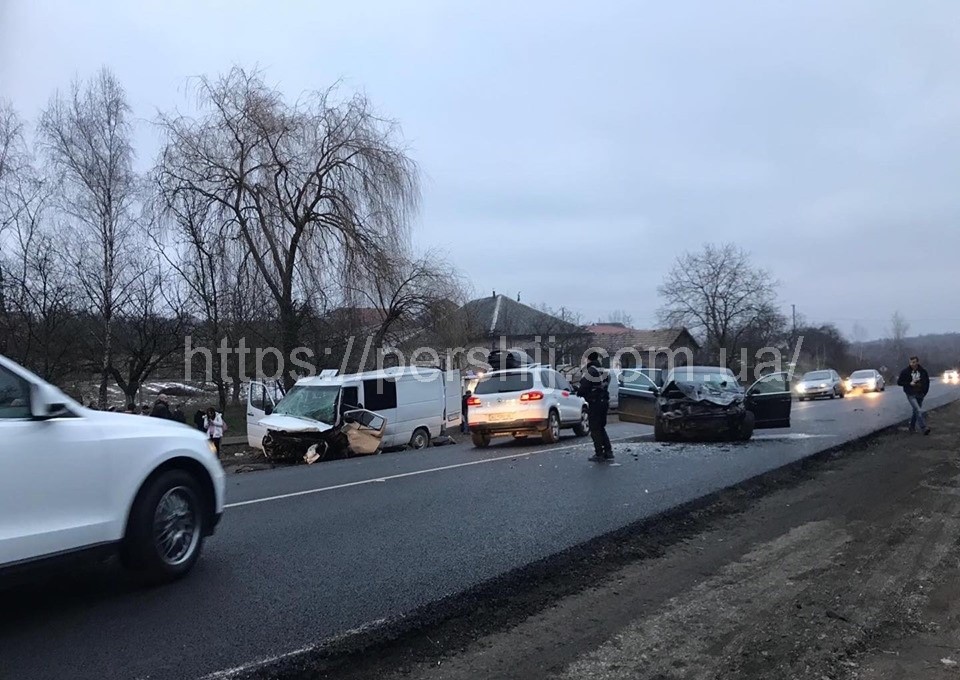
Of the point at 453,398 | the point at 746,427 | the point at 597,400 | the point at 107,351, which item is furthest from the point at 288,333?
the point at 597,400

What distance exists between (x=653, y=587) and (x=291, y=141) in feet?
78.2

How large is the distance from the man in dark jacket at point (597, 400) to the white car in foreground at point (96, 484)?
7263mm

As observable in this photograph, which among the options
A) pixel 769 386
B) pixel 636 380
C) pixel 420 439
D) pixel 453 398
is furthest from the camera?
pixel 636 380

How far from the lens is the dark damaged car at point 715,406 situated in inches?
590

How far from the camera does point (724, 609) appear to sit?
514cm

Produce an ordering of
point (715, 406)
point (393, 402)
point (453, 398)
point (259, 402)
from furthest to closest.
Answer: point (259, 402)
point (453, 398)
point (393, 402)
point (715, 406)

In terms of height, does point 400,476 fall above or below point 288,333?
below

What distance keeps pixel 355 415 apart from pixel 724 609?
1343 centimetres

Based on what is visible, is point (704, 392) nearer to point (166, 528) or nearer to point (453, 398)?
point (453, 398)

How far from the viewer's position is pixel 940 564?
6.26 meters

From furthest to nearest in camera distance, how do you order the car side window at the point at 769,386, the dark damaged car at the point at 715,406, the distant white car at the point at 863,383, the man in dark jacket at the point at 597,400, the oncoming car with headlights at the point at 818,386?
the distant white car at the point at 863,383 → the oncoming car with headlights at the point at 818,386 → the car side window at the point at 769,386 → the dark damaged car at the point at 715,406 → the man in dark jacket at the point at 597,400

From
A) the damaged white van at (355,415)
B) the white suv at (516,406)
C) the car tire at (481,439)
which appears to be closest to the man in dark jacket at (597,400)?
the white suv at (516,406)

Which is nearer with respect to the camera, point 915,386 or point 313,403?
point 915,386

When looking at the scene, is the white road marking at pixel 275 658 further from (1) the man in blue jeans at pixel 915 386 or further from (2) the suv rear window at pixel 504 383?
(1) the man in blue jeans at pixel 915 386
